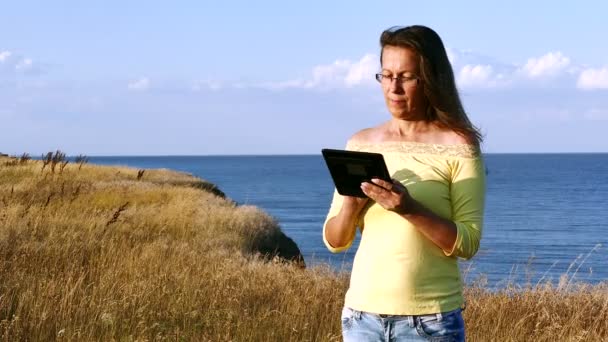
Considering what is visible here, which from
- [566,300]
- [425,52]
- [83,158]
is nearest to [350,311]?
[425,52]

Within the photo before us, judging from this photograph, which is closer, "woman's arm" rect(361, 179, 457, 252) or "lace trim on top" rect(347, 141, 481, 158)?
"woman's arm" rect(361, 179, 457, 252)

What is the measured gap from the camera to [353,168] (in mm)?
2508

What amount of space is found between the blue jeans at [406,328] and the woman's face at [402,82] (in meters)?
0.68

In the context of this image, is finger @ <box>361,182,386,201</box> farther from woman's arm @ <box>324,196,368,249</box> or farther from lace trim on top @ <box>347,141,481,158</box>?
lace trim on top @ <box>347,141,481,158</box>

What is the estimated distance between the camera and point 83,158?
18.0 metres

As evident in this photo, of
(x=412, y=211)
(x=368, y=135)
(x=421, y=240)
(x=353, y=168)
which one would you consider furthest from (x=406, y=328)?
(x=368, y=135)

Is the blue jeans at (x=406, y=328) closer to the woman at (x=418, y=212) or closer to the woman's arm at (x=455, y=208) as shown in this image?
the woman at (x=418, y=212)

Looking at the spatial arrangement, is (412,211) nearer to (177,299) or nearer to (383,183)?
(383,183)

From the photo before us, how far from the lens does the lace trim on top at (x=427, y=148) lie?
261 centimetres

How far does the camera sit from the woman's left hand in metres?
2.42

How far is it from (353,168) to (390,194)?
0.16m

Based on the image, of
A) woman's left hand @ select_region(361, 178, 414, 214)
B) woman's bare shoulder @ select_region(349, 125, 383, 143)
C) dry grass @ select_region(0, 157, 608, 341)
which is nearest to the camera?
woman's left hand @ select_region(361, 178, 414, 214)

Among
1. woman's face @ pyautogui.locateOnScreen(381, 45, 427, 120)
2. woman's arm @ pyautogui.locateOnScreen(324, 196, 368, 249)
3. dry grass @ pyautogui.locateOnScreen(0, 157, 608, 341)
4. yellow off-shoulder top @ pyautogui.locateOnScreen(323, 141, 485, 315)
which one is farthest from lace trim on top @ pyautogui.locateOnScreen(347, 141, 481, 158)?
dry grass @ pyautogui.locateOnScreen(0, 157, 608, 341)

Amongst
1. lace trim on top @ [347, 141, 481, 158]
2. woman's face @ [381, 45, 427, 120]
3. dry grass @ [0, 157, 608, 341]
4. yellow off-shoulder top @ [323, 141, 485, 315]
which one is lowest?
dry grass @ [0, 157, 608, 341]
